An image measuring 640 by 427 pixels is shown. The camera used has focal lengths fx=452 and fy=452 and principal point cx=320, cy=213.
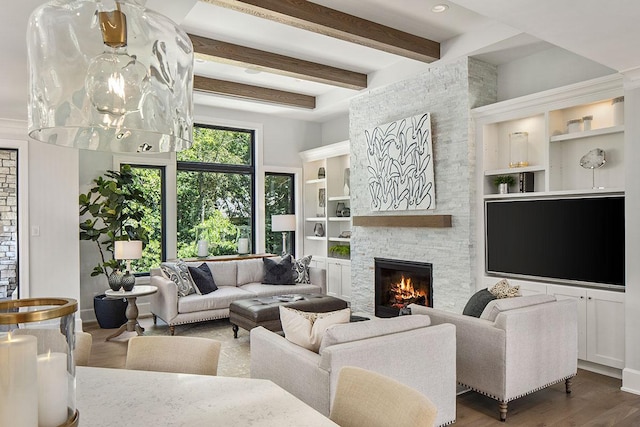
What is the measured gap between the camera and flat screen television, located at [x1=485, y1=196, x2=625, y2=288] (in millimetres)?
3834

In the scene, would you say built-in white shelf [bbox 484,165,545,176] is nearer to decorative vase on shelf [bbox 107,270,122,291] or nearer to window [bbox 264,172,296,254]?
→ window [bbox 264,172,296,254]

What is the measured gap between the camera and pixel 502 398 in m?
3.06

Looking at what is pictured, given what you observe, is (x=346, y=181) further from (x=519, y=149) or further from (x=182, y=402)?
(x=182, y=402)

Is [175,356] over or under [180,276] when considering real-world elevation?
over

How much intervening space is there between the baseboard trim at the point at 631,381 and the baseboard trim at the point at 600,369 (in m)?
0.29

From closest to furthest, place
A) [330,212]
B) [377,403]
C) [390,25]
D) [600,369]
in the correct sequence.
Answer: [377,403]
[600,369]
[390,25]
[330,212]

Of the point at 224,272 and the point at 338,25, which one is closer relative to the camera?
the point at 338,25

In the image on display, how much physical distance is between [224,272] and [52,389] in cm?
532

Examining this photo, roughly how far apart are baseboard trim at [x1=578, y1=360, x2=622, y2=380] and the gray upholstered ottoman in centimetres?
246

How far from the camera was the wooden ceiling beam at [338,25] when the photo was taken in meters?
3.71

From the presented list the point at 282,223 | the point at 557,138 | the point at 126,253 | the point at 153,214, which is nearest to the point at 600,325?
the point at 557,138

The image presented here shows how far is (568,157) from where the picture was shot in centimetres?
440

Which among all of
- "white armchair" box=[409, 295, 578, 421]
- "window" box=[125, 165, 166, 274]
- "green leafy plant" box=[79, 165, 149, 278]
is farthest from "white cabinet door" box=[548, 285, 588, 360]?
"window" box=[125, 165, 166, 274]

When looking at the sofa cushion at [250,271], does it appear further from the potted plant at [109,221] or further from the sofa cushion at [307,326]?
the sofa cushion at [307,326]
